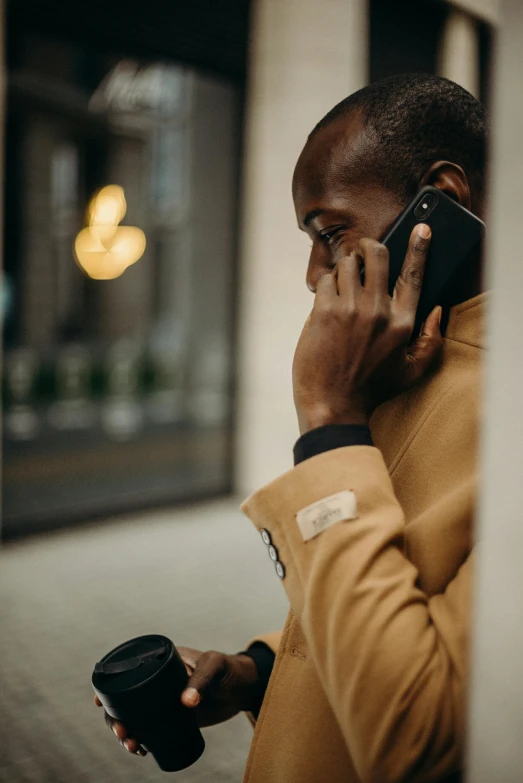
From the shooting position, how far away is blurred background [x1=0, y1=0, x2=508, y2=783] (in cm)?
432

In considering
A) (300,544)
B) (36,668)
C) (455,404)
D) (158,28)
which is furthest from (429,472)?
(158,28)

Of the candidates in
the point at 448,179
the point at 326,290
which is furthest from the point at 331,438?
the point at 448,179

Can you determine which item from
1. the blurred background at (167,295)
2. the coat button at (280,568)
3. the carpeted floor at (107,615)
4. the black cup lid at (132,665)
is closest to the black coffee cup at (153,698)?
the black cup lid at (132,665)

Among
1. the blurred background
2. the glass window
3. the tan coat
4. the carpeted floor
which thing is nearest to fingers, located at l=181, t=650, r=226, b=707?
the tan coat

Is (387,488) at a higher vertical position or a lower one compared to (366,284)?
Answer: lower

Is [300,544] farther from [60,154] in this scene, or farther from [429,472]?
[60,154]

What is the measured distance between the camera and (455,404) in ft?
3.09

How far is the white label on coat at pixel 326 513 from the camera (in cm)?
82

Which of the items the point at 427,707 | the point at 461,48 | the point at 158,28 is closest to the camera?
the point at 427,707

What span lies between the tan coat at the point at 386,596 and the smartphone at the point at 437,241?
0.05m

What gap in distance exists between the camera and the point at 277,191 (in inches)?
233

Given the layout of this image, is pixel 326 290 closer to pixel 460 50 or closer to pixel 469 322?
pixel 469 322

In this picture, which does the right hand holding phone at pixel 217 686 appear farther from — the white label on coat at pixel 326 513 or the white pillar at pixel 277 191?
the white pillar at pixel 277 191

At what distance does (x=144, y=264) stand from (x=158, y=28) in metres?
2.72
